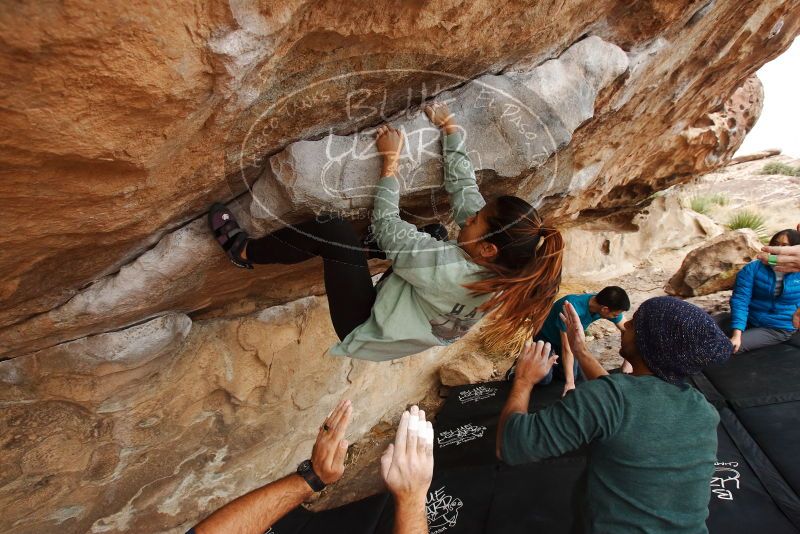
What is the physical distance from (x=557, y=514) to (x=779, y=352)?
7.91 feet

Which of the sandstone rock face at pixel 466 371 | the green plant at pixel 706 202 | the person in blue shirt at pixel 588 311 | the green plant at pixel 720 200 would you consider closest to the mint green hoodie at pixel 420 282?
the person in blue shirt at pixel 588 311

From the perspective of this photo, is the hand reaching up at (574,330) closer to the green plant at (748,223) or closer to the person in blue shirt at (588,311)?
the person in blue shirt at (588,311)

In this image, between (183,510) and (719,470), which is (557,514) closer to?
(719,470)

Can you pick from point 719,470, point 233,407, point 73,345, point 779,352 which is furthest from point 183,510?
point 779,352

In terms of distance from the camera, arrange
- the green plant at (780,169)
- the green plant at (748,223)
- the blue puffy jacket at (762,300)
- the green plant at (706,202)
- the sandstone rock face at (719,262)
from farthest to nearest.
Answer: the green plant at (780,169), the green plant at (706,202), the green plant at (748,223), the sandstone rock face at (719,262), the blue puffy jacket at (762,300)

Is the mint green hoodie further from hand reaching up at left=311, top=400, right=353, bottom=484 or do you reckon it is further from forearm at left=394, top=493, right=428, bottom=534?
forearm at left=394, top=493, right=428, bottom=534

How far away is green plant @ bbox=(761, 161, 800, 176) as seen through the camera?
10094 millimetres

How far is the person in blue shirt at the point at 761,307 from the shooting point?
3209 mm

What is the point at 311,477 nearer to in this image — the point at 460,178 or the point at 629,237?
the point at 460,178

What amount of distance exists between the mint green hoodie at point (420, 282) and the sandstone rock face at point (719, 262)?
4462 mm

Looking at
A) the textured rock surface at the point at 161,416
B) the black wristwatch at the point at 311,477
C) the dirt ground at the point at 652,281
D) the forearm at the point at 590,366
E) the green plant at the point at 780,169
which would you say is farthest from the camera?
the green plant at the point at 780,169

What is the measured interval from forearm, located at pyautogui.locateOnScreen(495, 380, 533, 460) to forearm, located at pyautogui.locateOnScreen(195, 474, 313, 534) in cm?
78

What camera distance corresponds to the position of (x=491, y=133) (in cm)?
183

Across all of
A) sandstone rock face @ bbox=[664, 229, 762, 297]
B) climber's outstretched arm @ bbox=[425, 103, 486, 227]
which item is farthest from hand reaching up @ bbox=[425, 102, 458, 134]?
sandstone rock face @ bbox=[664, 229, 762, 297]
